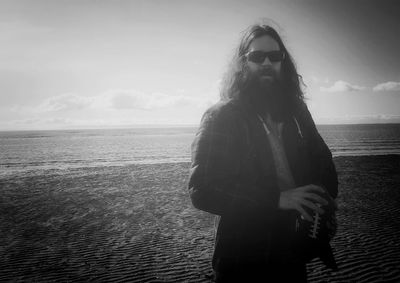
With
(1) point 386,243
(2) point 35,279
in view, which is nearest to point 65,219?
(2) point 35,279

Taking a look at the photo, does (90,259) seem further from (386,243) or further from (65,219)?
(386,243)

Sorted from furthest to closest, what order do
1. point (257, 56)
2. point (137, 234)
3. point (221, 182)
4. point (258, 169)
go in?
point (137, 234) < point (257, 56) < point (258, 169) < point (221, 182)

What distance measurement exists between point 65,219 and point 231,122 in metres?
9.94

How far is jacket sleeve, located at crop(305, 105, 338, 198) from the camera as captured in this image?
1.74m

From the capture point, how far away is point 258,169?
155cm

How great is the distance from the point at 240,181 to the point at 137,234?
7513 mm

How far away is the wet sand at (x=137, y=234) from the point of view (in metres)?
5.83

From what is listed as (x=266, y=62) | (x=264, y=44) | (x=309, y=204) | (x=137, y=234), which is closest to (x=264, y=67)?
(x=266, y=62)

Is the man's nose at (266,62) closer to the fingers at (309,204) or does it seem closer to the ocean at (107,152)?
the fingers at (309,204)

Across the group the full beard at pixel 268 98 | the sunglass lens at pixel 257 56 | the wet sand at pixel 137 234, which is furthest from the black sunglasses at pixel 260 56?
the wet sand at pixel 137 234

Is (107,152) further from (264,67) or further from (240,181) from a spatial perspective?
(240,181)

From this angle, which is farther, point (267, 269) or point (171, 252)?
point (171, 252)

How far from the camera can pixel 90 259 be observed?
6.45 m

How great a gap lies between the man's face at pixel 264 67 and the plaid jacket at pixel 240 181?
0.76 ft
